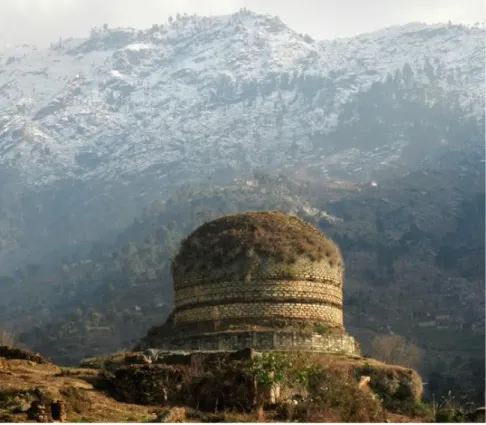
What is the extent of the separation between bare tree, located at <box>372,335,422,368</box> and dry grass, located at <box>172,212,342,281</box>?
8558cm

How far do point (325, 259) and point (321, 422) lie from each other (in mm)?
13979

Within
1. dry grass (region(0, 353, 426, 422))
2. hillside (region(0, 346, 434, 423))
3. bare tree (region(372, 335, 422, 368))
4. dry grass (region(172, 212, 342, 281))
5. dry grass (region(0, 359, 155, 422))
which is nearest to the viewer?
dry grass (region(0, 359, 155, 422))

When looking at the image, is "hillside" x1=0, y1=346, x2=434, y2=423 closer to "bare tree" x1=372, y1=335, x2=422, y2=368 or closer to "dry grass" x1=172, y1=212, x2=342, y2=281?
"dry grass" x1=172, y1=212, x2=342, y2=281

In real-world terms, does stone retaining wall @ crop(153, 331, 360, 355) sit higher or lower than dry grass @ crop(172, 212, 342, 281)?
lower

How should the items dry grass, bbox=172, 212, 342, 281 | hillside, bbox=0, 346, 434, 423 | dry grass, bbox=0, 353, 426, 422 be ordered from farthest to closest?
dry grass, bbox=172, 212, 342, 281 < dry grass, bbox=0, 353, 426, 422 < hillside, bbox=0, 346, 434, 423

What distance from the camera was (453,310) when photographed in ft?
649

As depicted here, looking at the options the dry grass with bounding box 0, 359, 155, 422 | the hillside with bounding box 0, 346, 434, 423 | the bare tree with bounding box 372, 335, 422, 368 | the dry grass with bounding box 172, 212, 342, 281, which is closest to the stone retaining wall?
the dry grass with bounding box 172, 212, 342, 281

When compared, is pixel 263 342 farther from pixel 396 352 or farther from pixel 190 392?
pixel 396 352

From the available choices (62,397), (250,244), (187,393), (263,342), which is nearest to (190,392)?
(187,393)

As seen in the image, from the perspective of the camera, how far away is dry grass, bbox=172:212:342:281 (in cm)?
3862

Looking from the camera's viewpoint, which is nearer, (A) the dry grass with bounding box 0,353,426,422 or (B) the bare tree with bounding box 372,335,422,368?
(A) the dry grass with bounding box 0,353,426,422

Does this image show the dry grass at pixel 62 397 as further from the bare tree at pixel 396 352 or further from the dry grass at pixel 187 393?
the bare tree at pixel 396 352

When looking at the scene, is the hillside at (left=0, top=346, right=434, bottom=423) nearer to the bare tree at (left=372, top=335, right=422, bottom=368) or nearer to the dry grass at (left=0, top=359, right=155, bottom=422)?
the dry grass at (left=0, top=359, right=155, bottom=422)

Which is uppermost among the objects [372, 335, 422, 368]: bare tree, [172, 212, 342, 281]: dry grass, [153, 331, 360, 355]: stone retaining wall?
[172, 212, 342, 281]: dry grass
